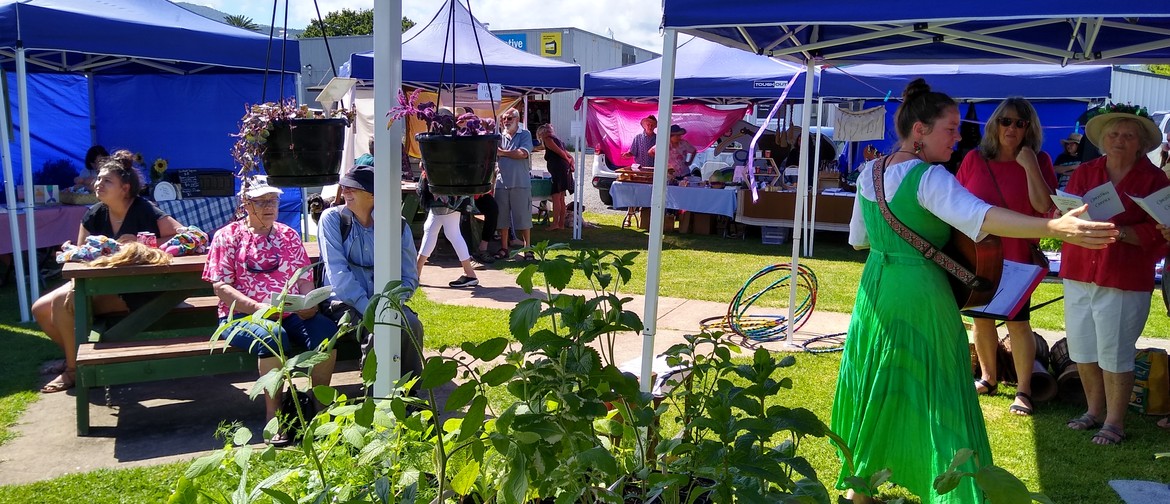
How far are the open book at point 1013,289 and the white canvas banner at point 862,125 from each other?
677 centimetres

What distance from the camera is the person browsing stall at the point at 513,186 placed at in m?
10.0

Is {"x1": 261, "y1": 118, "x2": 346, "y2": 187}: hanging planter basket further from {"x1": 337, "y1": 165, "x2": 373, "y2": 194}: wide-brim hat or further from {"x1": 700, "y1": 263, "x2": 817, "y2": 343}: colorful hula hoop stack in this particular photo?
{"x1": 700, "y1": 263, "x2": 817, "y2": 343}: colorful hula hoop stack

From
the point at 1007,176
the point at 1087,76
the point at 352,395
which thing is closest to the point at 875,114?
the point at 1087,76

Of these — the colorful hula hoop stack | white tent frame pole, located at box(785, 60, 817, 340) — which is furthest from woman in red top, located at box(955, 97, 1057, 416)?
the colorful hula hoop stack

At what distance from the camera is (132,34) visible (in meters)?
6.54

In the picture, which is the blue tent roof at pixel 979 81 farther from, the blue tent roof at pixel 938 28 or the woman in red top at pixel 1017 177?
the woman in red top at pixel 1017 177

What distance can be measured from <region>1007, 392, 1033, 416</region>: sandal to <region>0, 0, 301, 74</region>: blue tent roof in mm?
5078

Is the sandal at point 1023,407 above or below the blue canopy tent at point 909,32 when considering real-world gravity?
below

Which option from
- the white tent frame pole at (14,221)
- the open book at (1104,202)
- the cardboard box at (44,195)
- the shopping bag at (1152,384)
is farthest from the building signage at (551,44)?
the open book at (1104,202)

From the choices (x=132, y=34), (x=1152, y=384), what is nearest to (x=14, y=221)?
(x=132, y=34)

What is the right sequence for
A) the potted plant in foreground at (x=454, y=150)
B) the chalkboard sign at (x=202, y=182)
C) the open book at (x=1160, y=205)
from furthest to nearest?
the chalkboard sign at (x=202, y=182), the open book at (x=1160, y=205), the potted plant in foreground at (x=454, y=150)

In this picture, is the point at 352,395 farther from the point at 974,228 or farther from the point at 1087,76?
the point at 1087,76

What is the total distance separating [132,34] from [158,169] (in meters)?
2.25

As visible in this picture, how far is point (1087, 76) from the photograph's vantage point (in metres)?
10.8
